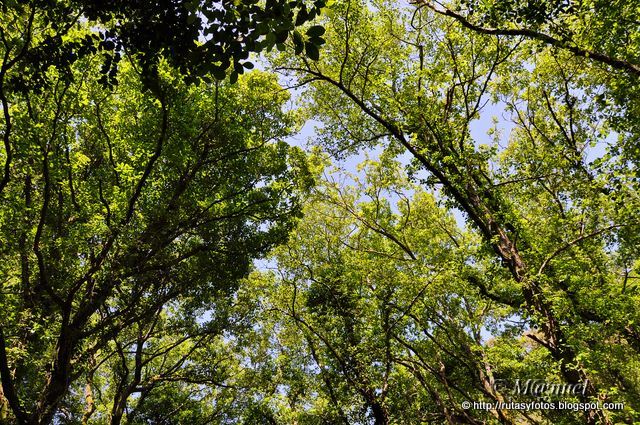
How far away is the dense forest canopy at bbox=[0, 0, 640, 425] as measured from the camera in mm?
7477

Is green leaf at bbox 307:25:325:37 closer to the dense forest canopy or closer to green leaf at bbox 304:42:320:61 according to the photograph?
green leaf at bbox 304:42:320:61

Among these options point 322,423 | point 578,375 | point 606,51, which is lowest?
point 578,375

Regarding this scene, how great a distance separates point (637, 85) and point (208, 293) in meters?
11.4

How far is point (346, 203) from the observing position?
15.7 meters

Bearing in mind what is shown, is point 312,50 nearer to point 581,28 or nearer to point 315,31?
point 315,31

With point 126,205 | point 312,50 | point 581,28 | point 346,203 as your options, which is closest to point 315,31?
point 312,50

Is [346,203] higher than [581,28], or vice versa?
[346,203]

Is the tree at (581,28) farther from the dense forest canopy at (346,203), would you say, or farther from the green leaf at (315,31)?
the green leaf at (315,31)

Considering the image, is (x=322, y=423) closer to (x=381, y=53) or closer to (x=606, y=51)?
(x=381, y=53)

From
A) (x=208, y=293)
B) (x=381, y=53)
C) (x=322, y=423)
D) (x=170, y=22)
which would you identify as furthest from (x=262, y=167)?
(x=322, y=423)

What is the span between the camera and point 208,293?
11.2 m

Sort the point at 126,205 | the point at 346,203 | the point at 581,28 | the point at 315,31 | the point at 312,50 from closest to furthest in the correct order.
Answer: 1. the point at 315,31
2. the point at 312,50
3. the point at 581,28
4. the point at 126,205
5. the point at 346,203

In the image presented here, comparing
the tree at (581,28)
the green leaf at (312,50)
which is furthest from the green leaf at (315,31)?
the tree at (581,28)

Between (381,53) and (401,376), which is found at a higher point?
(381,53)
